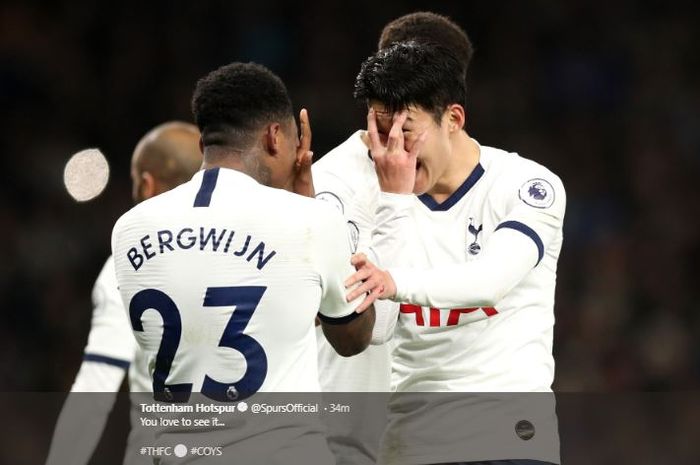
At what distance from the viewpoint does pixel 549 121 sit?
1147 cm

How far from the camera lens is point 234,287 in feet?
11.1

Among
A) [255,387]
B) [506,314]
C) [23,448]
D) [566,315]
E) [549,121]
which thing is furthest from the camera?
[549,121]

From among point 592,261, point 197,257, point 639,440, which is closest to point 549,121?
point 592,261

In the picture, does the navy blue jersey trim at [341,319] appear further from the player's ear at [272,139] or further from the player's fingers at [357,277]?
the player's ear at [272,139]

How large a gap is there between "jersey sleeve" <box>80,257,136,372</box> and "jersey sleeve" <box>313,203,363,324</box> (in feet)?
6.41

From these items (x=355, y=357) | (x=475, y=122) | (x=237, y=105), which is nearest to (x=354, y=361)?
(x=355, y=357)

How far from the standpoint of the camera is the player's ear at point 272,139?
3641 mm

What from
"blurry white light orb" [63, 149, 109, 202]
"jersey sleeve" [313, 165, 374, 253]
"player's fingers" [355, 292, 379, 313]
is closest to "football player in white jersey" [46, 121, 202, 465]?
"jersey sleeve" [313, 165, 374, 253]

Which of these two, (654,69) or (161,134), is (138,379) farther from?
(654,69)

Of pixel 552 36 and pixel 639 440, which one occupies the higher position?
pixel 552 36

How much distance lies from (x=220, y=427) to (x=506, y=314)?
3.54ft

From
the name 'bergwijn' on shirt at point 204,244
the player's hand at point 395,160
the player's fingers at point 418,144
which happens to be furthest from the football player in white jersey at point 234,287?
the player's fingers at point 418,144

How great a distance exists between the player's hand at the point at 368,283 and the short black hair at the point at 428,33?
1474 mm

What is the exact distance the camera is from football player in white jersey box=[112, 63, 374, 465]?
11.1 feet
